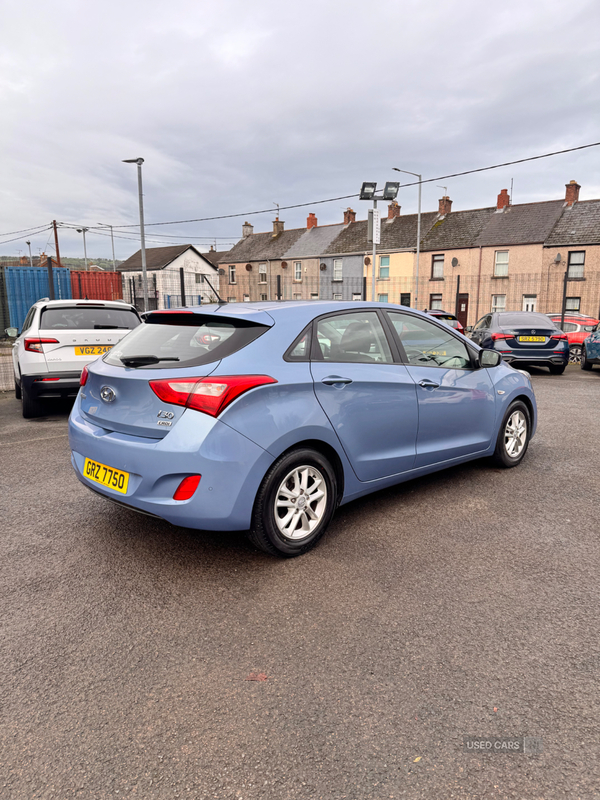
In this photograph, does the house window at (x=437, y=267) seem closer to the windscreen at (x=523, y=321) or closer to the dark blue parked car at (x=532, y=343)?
the windscreen at (x=523, y=321)

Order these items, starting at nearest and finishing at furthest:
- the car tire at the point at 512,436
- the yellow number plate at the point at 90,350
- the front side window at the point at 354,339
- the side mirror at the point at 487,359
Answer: the front side window at the point at 354,339, the side mirror at the point at 487,359, the car tire at the point at 512,436, the yellow number plate at the point at 90,350

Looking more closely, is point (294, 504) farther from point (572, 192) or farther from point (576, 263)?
point (572, 192)

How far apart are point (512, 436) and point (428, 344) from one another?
1.52 meters

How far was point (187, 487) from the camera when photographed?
2.99 meters

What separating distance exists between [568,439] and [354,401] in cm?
407

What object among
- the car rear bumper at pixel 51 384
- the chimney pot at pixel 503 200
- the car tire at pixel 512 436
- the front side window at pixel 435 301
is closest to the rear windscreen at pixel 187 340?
the car tire at pixel 512 436

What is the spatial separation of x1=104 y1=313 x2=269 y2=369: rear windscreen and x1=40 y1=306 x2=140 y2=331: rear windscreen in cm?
398

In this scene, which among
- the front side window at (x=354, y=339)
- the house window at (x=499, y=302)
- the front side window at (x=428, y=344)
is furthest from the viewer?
the house window at (x=499, y=302)

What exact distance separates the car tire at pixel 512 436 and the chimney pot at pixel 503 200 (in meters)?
37.1

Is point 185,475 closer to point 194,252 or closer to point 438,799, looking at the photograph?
point 438,799

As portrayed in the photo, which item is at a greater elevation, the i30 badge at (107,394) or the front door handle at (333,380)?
the front door handle at (333,380)

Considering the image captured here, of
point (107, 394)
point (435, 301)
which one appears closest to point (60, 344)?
point (107, 394)

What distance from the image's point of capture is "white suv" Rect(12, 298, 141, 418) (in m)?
7.13

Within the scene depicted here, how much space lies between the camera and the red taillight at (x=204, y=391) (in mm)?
2975
